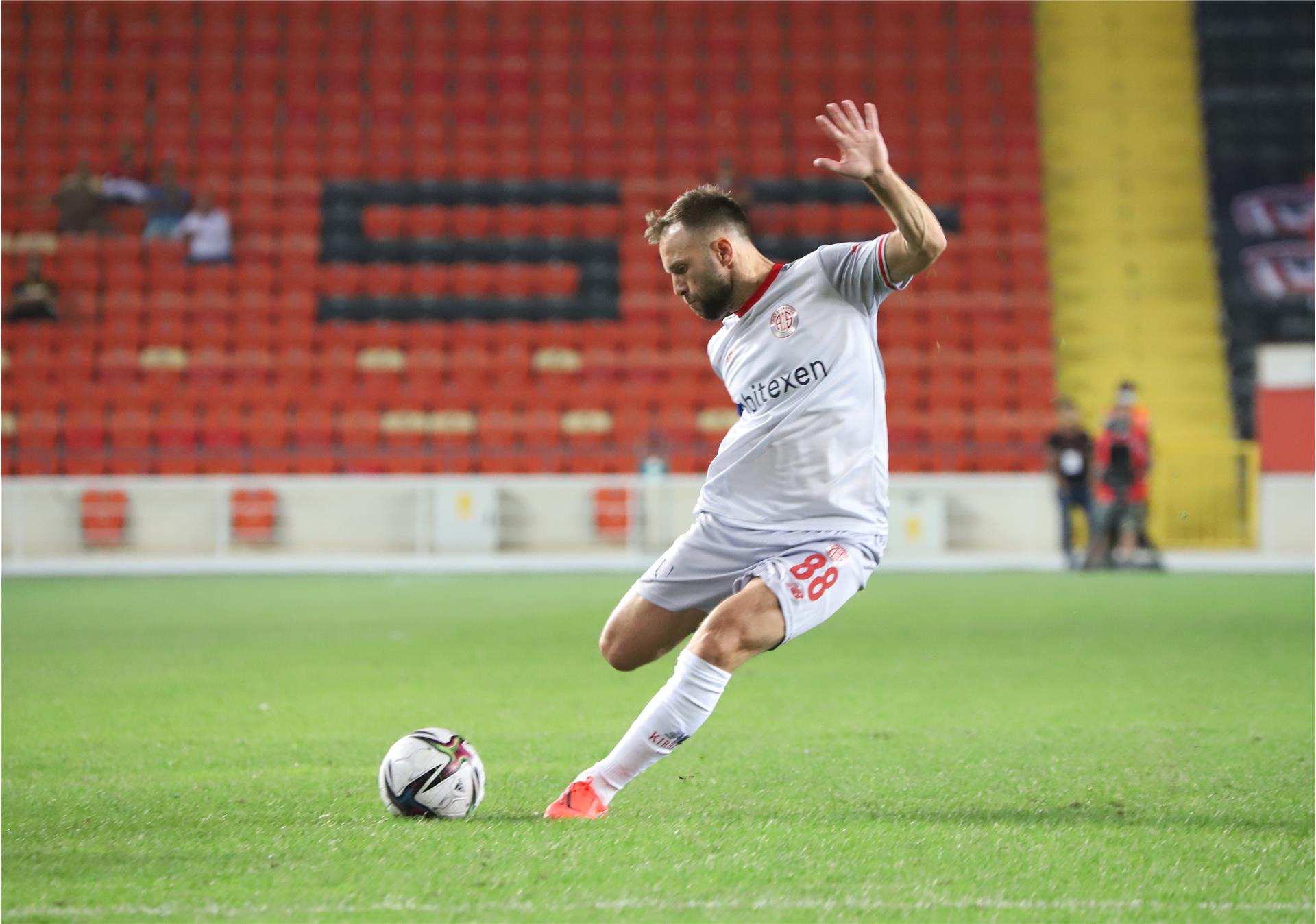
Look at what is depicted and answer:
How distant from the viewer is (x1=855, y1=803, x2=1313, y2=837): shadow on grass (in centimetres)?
391

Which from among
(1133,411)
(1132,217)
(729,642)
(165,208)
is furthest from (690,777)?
(1132,217)

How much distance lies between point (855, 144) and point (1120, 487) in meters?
11.5

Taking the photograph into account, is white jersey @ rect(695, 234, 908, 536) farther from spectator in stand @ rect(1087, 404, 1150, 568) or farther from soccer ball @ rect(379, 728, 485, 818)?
spectator in stand @ rect(1087, 404, 1150, 568)

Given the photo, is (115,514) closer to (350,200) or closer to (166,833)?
(350,200)

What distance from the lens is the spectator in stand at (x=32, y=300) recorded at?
Answer: 728 inches

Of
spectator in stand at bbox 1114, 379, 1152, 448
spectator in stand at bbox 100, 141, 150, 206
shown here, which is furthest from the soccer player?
spectator in stand at bbox 100, 141, 150, 206

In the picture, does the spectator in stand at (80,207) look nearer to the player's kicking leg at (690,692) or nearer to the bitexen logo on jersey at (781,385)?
the bitexen logo on jersey at (781,385)

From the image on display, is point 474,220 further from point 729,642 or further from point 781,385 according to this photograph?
point 729,642

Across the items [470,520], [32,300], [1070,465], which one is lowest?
[470,520]

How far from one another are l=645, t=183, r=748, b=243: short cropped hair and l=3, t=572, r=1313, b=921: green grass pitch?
169 cm

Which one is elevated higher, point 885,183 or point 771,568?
point 885,183

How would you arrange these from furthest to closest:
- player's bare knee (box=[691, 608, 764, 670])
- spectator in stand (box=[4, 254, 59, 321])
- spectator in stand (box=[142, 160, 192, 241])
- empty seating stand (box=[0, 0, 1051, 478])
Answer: spectator in stand (box=[142, 160, 192, 241]) < spectator in stand (box=[4, 254, 59, 321]) < empty seating stand (box=[0, 0, 1051, 478]) < player's bare knee (box=[691, 608, 764, 670])

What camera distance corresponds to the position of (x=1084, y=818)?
3996 mm

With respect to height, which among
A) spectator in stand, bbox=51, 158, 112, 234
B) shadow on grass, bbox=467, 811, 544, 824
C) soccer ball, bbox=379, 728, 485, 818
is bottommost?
shadow on grass, bbox=467, 811, 544, 824
